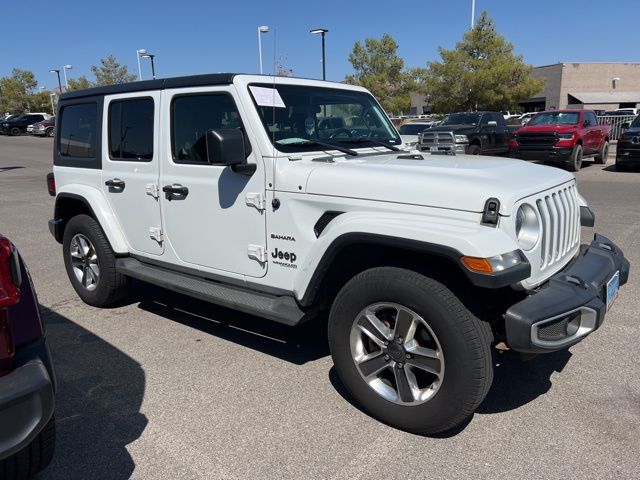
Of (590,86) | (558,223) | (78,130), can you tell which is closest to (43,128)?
(78,130)

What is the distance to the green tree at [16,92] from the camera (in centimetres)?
6838

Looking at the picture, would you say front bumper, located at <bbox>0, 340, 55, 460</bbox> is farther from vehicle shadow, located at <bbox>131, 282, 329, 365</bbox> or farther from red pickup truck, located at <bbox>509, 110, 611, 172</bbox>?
red pickup truck, located at <bbox>509, 110, 611, 172</bbox>

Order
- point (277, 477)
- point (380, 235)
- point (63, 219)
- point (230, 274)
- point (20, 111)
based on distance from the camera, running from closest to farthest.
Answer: point (277, 477) → point (380, 235) → point (230, 274) → point (63, 219) → point (20, 111)

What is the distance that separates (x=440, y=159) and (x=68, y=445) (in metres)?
2.87

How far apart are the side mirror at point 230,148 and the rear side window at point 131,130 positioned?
110 centimetres

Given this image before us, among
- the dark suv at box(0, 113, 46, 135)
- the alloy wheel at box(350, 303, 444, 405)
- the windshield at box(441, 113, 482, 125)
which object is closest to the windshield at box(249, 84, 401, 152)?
the alloy wheel at box(350, 303, 444, 405)

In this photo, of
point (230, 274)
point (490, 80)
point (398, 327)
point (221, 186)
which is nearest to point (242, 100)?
point (221, 186)

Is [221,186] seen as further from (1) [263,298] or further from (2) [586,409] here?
(2) [586,409]

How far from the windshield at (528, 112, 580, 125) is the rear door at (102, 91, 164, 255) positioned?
14.4 meters

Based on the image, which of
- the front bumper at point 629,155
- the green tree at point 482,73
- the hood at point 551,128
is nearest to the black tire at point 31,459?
the hood at point 551,128

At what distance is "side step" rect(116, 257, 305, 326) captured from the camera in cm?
327

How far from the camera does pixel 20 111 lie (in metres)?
69.6

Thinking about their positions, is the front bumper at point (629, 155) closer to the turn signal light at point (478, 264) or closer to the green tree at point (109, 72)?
the turn signal light at point (478, 264)

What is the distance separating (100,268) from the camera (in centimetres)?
465
